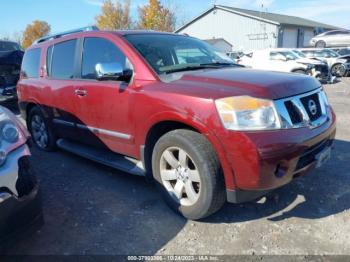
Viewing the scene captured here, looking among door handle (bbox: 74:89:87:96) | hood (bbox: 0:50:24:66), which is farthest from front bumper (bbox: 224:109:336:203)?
hood (bbox: 0:50:24:66)

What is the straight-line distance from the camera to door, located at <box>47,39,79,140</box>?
454cm

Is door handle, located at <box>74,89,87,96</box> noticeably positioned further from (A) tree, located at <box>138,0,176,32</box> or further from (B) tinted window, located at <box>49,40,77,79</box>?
(A) tree, located at <box>138,0,176,32</box>

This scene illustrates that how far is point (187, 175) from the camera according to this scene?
321cm

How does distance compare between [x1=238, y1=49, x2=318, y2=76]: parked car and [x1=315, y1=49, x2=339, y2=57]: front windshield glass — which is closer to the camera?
[x1=238, y1=49, x2=318, y2=76]: parked car

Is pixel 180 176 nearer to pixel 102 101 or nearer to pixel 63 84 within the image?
pixel 102 101

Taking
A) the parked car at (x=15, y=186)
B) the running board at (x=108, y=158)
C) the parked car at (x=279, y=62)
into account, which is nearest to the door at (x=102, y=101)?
the running board at (x=108, y=158)

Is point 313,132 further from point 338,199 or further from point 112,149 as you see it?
point 112,149

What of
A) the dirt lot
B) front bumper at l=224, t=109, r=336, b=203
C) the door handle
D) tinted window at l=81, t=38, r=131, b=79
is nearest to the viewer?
front bumper at l=224, t=109, r=336, b=203

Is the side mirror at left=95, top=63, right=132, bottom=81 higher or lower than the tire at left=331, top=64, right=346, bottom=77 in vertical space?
higher

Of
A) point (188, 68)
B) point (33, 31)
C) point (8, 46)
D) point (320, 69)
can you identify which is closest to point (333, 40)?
point (320, 69)

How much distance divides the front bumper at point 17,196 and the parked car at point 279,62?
44.7ft

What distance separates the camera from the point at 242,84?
9.84 feet

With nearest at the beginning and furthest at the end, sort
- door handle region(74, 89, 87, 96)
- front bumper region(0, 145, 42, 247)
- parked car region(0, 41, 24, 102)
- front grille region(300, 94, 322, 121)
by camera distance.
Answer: front bumper region(0, 145, 42, 247) → front grille region(300, 94, 322, 121) → door handle region(74, 89, 87, 96) → parked car region(0, 41, 24, 102)

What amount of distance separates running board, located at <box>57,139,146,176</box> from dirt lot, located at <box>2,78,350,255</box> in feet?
1.05
